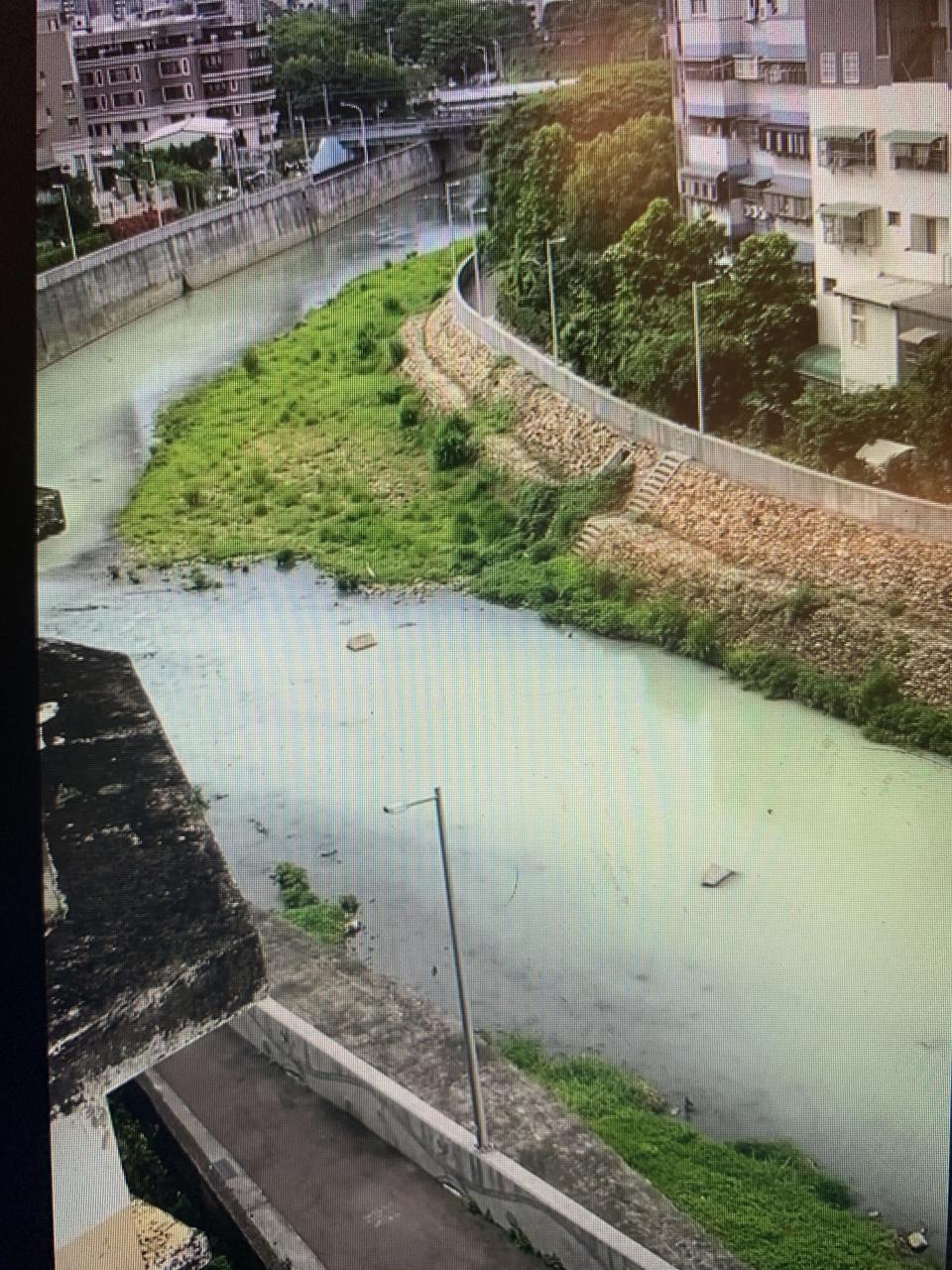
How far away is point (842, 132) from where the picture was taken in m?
2.14

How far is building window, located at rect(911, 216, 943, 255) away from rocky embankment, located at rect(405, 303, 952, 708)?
40 cm

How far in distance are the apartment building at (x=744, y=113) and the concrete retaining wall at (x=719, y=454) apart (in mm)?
308

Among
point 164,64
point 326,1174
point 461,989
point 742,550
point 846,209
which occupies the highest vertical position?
point 164,64

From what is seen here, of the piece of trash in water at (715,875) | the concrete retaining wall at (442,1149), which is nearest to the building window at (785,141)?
the piece of trash in water at (715,875)

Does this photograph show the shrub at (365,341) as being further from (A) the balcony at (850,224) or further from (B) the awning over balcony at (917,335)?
(B) the awning over balcony at (917,335)

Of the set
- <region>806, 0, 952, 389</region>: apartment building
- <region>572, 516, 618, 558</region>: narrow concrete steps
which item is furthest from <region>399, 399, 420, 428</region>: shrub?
<region>806, 0, 952, 389</region>: apartment building

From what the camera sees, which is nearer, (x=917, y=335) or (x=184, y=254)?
(x=917, y=335)

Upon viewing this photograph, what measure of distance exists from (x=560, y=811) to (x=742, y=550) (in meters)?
0.50

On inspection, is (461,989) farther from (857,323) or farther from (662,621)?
(857,323)

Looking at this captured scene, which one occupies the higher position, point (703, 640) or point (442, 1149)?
point (703, 640)

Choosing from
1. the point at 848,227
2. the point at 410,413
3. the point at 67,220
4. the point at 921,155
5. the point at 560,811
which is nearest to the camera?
the point at 921,155

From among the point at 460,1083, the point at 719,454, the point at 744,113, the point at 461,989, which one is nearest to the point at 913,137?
the point at 744,113

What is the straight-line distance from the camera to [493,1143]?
7.28 feet

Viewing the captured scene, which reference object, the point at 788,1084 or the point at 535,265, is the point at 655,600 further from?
the point at 788,1084
